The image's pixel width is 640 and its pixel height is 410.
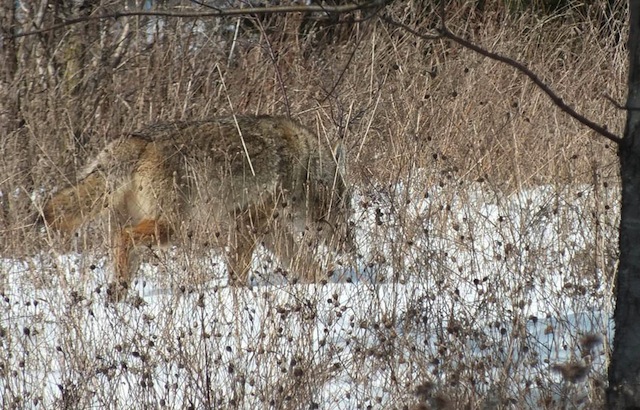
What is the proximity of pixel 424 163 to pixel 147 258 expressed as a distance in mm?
2091

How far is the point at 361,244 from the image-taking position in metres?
5.96

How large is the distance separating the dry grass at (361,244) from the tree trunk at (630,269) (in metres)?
0.30

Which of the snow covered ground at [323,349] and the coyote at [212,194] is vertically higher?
the coyote at [212,194]

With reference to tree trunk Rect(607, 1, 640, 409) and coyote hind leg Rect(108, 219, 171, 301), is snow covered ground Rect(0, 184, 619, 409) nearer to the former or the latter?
coyote hind leg Rect(108, 219, 171, 301)

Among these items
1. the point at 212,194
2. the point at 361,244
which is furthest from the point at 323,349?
the point at 212,194

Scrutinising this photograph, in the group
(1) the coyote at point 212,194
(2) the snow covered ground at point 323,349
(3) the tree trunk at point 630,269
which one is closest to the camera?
(3) the tree trunk at point 630,269

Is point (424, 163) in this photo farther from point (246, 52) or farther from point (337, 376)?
point (337, 376)

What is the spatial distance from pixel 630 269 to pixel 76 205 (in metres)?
4.02

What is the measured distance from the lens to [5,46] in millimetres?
7816

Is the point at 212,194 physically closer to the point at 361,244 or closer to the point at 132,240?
the point at 132,240

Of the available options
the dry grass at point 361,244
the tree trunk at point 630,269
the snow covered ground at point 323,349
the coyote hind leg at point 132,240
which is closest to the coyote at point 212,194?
the coyote hind leg at point 132,240

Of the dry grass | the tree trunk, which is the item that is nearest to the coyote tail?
the dry grass

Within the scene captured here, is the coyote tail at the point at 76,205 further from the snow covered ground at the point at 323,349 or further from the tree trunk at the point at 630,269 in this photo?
the tree trunk at the point at 630,269

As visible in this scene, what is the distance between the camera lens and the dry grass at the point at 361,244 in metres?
4.00
